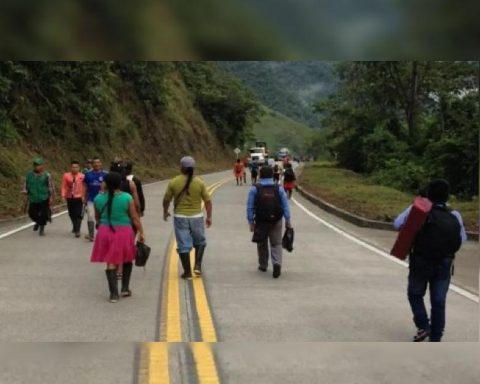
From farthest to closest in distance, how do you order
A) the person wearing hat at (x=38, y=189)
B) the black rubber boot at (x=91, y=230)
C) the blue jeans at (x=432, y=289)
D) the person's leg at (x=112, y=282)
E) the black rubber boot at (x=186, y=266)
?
the person wearing hat at (x=38, y=189), the black rubber boot at (x=91, y=230), the black rubber boot at (x=186, y=266), the person's leg at (x=112, y=282), the blue jeans at (x=432, y=289)

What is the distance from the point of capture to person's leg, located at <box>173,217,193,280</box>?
378 inches

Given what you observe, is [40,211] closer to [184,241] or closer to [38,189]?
[38,189]

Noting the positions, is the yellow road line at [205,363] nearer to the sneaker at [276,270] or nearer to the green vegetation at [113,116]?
the sneaker at [276,270]

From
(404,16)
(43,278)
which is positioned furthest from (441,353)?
(43,278)

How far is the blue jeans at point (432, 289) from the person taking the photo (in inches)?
257

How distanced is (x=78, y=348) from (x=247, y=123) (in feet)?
230

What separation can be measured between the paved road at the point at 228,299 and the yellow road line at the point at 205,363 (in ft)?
1.26

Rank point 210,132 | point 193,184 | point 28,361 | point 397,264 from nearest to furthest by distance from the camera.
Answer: point 28,361 < point 193,184 < point 397,264 < point 210,132

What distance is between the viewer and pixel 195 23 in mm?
3422

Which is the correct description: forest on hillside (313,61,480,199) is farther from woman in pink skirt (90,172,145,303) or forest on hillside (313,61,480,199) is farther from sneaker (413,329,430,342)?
sneaker (413,329,430,342)

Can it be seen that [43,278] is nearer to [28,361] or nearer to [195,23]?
[28,361]

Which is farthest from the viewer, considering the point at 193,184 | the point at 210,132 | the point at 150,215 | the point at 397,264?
the point at 210,132

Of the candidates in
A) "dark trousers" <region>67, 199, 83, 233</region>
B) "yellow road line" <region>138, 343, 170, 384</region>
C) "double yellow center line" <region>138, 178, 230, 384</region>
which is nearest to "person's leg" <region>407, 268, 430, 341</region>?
"double yellow center line" <region>138, 178, 230, 384</region>

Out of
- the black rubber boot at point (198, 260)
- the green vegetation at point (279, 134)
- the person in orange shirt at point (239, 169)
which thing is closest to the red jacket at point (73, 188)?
the black rubber boot at point (198, 260)
